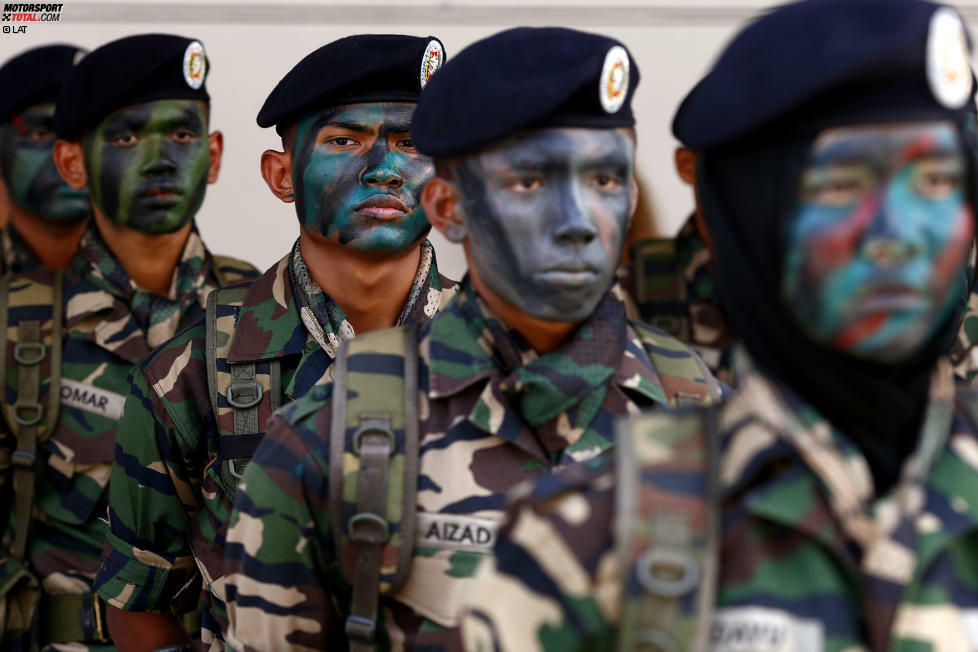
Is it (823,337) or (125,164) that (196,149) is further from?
(823,337)

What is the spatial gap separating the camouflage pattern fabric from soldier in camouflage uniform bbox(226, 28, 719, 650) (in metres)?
2.88

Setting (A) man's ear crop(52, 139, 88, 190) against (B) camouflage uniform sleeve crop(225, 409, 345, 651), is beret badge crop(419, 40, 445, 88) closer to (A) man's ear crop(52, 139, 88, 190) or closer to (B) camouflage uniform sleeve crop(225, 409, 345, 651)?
(B) camouflage uniform sleeve crop(225, 409, 345, 651)

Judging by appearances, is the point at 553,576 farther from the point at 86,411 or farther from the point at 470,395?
the point at 86,411

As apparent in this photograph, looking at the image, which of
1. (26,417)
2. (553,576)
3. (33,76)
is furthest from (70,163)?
(553,576)

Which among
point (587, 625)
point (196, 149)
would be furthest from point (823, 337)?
point (196, 149)

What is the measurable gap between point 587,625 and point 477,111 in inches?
44.7

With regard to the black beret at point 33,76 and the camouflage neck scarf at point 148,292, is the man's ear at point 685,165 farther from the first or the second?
the black beret at point 33,76

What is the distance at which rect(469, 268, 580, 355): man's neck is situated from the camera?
257cm

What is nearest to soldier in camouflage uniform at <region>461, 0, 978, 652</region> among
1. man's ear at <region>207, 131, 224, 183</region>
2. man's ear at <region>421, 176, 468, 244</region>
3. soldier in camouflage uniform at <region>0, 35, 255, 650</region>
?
man's ear at <region>421, 176, 468, 244</region>

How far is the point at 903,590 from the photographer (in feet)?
5.21

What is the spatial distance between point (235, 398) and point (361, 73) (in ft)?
2.66

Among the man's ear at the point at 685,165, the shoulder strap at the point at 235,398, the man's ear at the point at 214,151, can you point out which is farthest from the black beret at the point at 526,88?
the man's ear at the point at 685,165

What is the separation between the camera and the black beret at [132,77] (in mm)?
4211

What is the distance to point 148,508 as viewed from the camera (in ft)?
10.7
